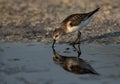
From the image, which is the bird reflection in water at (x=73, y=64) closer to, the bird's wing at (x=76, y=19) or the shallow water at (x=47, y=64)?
the shallow water at (x=47, y=64)

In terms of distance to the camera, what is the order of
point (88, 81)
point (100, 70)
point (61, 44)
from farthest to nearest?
point (61, 44), point (100, 70), point (88, 81)

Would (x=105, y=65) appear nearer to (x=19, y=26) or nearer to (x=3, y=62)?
(x=3, y=62)

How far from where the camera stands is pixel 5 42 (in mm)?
12055

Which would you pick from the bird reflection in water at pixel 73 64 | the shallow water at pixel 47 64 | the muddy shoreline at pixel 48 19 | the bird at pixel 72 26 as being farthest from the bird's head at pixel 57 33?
the bird reflection in water at pixel 73 64

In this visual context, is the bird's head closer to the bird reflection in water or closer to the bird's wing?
the bird's wing

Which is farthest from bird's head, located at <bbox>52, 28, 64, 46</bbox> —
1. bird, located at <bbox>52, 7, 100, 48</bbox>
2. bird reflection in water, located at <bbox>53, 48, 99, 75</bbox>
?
bird reflection in water, located at <bbox>53, 48, 99, 75</bbox>

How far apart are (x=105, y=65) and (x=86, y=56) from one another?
0.79 metres

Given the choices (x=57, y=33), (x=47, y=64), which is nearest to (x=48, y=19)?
(x=57, y=33)

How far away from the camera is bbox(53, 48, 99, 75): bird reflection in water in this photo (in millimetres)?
9516

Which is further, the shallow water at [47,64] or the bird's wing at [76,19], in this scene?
the bird's wing at [76,19]

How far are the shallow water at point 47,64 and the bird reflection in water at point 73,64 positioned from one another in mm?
109

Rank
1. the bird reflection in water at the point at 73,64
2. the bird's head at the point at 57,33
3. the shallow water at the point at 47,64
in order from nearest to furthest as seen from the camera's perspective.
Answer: the shallow water at the point at 47,64 < the bird reflection in water at the point at 73,64 < the bird's head at the point at 57,33

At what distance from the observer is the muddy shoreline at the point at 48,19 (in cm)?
1245

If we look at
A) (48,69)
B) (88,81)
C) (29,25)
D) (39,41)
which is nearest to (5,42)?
(39,41)
